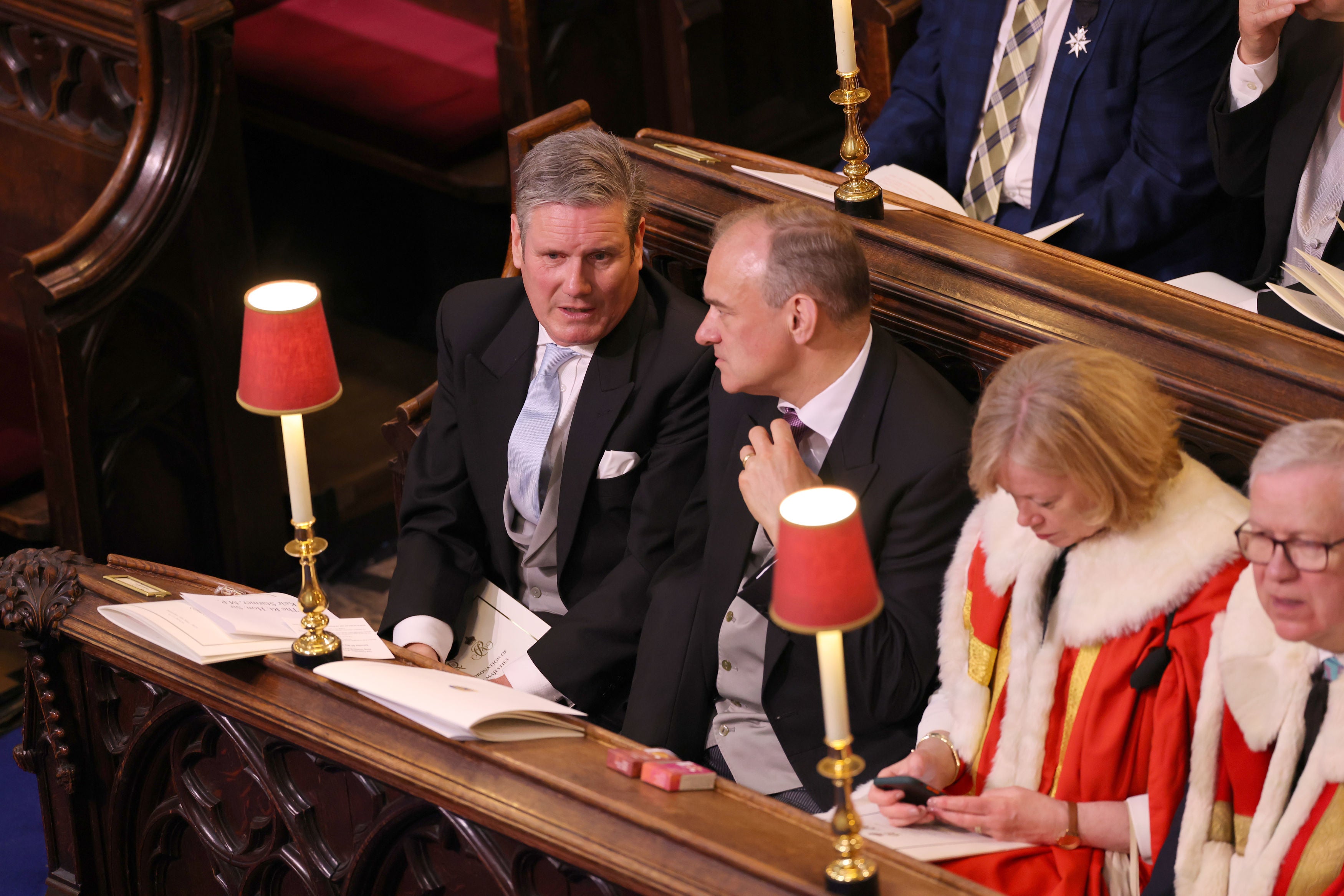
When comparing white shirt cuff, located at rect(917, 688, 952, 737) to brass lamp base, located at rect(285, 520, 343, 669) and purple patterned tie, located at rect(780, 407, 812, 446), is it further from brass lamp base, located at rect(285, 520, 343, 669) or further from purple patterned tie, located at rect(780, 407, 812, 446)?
brass lamp base, located at rect(285, 520, 343, 669)

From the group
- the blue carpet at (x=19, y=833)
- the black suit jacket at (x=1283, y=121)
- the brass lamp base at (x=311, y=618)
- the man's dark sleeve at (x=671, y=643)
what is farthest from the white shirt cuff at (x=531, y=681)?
the black suit jacket at (x=1283, y=121)

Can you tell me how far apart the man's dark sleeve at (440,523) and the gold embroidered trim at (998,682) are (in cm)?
111

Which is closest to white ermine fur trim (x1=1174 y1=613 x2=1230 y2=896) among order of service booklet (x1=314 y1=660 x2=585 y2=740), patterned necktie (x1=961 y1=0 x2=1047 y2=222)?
order of service booklet (x1=314 y1=660 x2=585 y2=740)

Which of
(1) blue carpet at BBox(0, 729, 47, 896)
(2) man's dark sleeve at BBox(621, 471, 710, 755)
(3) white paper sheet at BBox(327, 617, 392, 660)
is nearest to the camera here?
(3) white paper sheet at BBox(327, 617, 392, 660)

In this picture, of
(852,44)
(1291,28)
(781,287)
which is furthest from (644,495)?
(1291,28)

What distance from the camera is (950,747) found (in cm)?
241

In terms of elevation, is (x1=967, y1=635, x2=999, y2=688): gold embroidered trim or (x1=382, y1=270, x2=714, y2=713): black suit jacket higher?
(x1=382, y1=270, x2=714, y2=713): black suit jacket

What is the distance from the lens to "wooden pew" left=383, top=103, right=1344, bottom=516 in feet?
7.68

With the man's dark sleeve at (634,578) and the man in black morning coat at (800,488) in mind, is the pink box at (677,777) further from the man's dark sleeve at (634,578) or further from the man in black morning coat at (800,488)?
the man's dark sleeve at (634,578)

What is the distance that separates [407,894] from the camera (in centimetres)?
228

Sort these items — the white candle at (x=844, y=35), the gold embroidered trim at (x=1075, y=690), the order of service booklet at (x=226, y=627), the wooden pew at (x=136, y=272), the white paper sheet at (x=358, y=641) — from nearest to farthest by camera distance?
the gold embroidered trim at (x=1075, y=690) < the order of service booklet at (x=226, y=627) < the white paper sheet at (x=358, y=641) < the white candle at (x=844, y=35) < the wooden pew at (x=136, y=272)

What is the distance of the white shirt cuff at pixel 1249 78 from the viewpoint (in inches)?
116

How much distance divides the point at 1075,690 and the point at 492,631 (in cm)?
126

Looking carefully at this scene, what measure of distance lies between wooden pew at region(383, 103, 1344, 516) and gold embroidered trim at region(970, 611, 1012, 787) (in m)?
0.41
